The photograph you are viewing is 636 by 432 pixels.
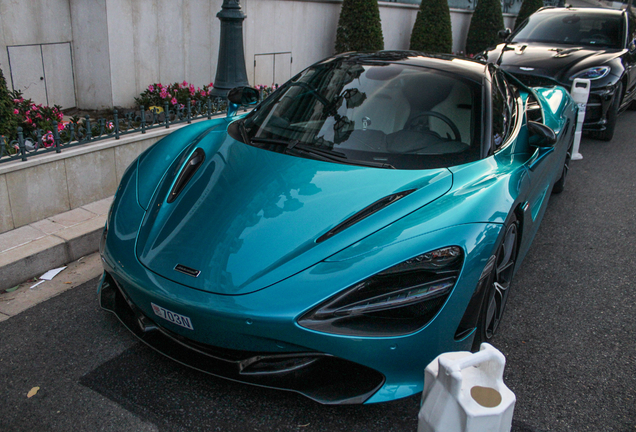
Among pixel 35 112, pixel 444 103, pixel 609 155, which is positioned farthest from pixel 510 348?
pixel 609 155

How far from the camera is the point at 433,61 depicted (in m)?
3.52

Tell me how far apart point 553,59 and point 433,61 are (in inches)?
173

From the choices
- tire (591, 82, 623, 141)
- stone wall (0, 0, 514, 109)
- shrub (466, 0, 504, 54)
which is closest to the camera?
stone wall (0, 0, 514, 109)

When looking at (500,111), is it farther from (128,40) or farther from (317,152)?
(128,40)

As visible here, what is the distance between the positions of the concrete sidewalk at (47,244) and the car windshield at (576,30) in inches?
266

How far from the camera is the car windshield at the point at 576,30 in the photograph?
25.8ft

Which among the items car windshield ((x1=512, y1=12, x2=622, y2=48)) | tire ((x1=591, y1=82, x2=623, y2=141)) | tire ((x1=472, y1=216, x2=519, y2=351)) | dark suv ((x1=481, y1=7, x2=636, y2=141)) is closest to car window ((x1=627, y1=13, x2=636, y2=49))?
Result: dark suv ((x1=481, y1=7, x2=636, y2=141))

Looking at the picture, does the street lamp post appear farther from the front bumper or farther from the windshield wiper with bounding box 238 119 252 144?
the front bumper

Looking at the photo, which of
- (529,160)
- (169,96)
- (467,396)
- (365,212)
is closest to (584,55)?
(529,160)

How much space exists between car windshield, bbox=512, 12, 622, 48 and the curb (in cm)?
680

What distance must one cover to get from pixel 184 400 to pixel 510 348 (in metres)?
1.64

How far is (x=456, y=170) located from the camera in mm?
2754

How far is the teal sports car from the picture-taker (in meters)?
2.10

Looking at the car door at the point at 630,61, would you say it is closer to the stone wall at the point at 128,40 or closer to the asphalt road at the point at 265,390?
the asphalt road at the point at 265,390
